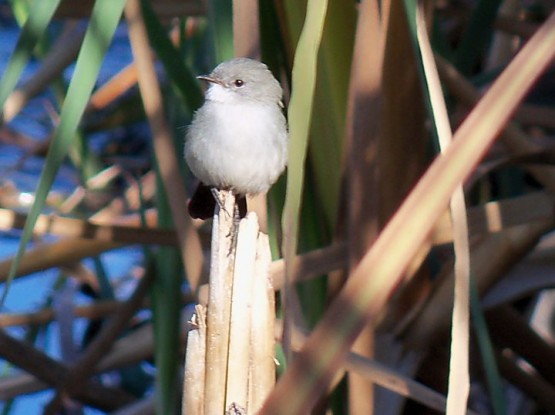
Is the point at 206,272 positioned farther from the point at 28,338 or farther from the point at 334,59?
the point at 28,338

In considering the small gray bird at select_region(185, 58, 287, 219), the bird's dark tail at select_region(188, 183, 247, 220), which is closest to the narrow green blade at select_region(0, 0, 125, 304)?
the small gray bird at select_region(185, 58, 287, 219)

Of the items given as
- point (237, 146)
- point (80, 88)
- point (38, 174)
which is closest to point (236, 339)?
point (80, 88)

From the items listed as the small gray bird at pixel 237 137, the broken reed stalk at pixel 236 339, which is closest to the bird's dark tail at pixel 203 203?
the small gray bird at pixel 237 137

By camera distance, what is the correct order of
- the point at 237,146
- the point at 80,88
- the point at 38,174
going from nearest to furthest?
1. the point at 80,88
2. the point at 237,146
3. the point at 38,174

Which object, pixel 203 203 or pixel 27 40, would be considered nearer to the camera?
pixel 27 40

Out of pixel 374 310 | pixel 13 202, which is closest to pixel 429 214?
pixel 374 310

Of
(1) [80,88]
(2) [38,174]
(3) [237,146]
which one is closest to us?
(1) [80,88]

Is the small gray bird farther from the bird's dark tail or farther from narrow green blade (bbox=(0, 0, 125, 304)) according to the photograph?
narrow green blade (bbox=(0, 0, 125, 304))

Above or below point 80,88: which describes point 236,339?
below

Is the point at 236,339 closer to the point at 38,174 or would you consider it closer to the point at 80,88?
the point at 80,88
